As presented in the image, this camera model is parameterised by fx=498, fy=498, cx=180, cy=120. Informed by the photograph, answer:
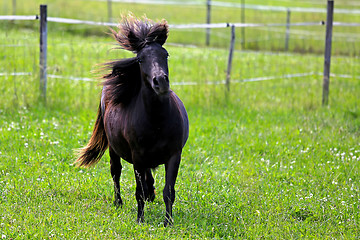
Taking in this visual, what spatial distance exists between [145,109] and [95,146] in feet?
5.49

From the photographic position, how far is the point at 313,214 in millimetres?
5328

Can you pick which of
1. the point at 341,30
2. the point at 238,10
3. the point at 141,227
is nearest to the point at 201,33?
the point at 238,10

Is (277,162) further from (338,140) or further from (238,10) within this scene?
(238,10)

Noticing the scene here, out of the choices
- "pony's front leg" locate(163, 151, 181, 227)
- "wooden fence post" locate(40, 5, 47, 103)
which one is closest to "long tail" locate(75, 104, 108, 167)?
"pony's front leg" locate(163, 151, 181, 227)

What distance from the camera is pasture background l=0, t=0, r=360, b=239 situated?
492cm

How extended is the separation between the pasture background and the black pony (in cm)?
36

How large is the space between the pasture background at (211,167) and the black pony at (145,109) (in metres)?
0.36

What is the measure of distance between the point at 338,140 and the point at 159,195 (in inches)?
143

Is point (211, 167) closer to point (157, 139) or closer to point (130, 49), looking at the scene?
point (157, 139)

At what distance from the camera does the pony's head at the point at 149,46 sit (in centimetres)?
430

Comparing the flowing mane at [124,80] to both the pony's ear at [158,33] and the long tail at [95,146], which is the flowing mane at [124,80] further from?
the long tail at [95,146]

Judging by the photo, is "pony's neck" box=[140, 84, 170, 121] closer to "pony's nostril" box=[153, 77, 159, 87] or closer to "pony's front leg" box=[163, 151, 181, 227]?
"pony's nostril" box=[153, 77, 159, 87]

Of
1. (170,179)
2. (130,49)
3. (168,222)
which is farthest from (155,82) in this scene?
(168,222)

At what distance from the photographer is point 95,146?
6215 millimetres
